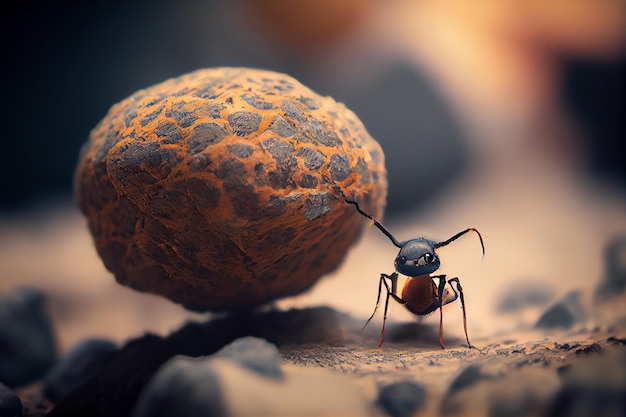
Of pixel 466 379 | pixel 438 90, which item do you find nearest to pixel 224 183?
pixel 466 379

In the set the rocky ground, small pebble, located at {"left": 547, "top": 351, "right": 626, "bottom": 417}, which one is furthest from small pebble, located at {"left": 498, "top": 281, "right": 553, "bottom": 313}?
small pebble, located at {"left": 547, "top": 351, "right": 626, "bottom": 417}

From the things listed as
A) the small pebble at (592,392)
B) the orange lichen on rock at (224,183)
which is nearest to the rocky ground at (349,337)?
the small pebble at (592,392)

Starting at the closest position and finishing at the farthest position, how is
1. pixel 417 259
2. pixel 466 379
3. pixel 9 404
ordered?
pixel 466 379
pixel 417 259
pixel 9 404

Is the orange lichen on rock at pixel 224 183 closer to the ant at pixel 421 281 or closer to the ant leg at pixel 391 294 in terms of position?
the ant at pixel 421 281

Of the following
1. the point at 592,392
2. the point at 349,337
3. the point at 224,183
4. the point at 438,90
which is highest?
the point at 438,90

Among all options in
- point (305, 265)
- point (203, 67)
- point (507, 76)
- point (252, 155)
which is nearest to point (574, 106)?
point (507, 76)

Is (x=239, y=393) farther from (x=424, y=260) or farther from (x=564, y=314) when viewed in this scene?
(x=564, y=314)
